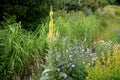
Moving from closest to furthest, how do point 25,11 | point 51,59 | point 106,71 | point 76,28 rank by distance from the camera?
point 106,71, point 51,59, point 25,11, point 76,28

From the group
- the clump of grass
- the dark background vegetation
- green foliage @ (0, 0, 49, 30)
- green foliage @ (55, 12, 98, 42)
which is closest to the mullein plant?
the clump of grass

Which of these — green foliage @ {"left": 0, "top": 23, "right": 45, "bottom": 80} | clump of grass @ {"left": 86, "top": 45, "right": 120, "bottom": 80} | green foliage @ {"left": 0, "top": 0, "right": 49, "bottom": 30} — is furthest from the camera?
green foliage @ {"left": 0, "top": 0, "right": 49, "bottom": 30}

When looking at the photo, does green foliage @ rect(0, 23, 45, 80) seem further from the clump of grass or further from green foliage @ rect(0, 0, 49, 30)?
the clump of grass

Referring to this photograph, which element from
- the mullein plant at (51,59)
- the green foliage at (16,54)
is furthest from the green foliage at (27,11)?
the mullein plant at (51,59)

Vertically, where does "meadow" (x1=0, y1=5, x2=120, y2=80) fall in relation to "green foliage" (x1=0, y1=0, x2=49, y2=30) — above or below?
below

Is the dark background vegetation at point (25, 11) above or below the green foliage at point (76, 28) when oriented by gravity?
above

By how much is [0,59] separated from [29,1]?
8.03 ft

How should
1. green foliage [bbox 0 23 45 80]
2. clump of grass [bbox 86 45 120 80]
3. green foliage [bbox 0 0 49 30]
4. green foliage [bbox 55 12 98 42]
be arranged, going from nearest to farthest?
clump of grass [bbox 86 45 120 80] < green foliage [bbox 0 23 45 80] < green foliage [bbox 55 12 98 42] < green foliage [bbox 0 0 49 30]

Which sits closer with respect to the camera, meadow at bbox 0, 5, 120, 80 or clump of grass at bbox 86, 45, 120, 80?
clump of grass at bbox 86, 45, 120, 80

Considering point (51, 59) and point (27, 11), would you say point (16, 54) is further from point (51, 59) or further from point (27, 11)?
point (27, 11)

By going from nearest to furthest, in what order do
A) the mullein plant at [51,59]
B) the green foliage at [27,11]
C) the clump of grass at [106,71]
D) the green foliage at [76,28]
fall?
the clump of grass at [106,71]
the mullein plant at [51,59]
the green foliage at [76,28]
the green foliage at [27,11]

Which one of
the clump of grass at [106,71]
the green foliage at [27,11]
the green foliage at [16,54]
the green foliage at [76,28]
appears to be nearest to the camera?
the clump of grass at [106,71]

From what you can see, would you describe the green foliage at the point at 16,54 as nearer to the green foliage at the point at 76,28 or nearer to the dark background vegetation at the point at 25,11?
the dark background vegetation at the point at 25,11

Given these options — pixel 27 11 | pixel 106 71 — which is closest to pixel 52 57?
pixel 106 71
